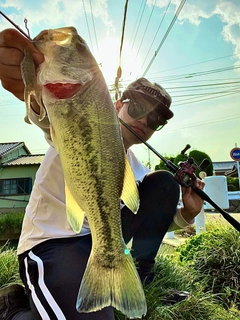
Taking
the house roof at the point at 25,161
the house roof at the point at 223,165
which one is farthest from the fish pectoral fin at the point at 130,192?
the house roof at the point at 223,165

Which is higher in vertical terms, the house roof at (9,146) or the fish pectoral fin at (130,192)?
the house roof at (9,146)

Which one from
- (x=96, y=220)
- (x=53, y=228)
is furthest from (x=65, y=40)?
(x=53, y=228)

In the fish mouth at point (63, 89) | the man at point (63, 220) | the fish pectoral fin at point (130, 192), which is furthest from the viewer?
the man at point (63, 220)

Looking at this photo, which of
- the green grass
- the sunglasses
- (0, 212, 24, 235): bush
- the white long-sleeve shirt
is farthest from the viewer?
(0, 212, 24, 235): bush

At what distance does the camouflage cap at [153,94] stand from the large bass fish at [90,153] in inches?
57.8

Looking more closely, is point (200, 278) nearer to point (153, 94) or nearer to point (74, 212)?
point (153, 94)

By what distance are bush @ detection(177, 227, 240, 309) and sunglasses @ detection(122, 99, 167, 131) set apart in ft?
4.67

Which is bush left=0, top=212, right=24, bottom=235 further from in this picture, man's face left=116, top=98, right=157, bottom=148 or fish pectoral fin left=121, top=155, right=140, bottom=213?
fish pectoral fin left=121, top=155, right=140, bottom=213

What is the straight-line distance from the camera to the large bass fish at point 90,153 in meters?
1.17

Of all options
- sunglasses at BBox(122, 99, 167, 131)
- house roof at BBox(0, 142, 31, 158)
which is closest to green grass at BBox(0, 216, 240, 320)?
sunglasses at BBox(122, 99, 167, 131)

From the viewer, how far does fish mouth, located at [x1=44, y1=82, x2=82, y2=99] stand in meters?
1.15

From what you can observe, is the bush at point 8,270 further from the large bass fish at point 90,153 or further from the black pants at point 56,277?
the large bass fish at point 90,153

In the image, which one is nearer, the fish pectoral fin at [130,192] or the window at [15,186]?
the fish pectoral fin at [130,192]

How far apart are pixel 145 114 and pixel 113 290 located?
1.70 m
